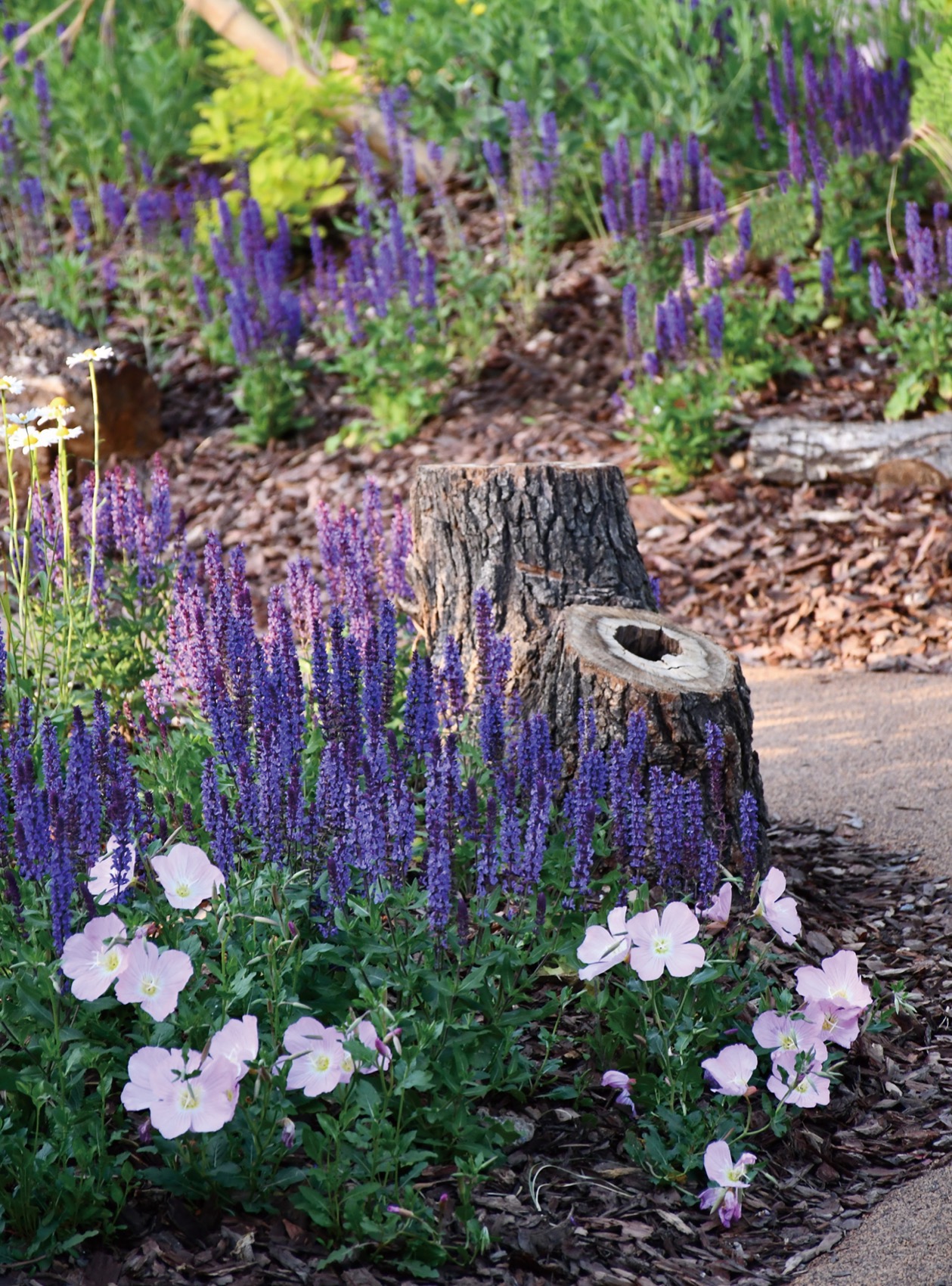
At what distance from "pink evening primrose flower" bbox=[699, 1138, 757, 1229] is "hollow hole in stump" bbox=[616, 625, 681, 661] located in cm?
131

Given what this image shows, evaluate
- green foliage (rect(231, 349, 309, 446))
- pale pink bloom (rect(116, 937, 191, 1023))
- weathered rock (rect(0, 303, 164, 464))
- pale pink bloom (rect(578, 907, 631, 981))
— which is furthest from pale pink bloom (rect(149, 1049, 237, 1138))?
green foliage (rect(231, 349, 309, 446))

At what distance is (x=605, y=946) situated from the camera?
7.55ft

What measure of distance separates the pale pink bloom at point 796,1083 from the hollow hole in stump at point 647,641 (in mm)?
1106

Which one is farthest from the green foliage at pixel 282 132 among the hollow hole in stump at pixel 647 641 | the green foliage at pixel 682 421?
the hollow hole in stump at pixel 647 641

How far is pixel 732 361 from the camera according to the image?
6.54 metres

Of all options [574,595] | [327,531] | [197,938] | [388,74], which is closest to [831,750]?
[574,595]

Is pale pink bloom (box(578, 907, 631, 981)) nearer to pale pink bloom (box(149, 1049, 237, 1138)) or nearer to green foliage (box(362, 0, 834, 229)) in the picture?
pale pink bloom (box(149, 1049, 237, 1138))

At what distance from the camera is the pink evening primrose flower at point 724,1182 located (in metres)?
2.19

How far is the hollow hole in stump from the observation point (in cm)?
327

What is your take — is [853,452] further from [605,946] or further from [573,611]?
[605,946]

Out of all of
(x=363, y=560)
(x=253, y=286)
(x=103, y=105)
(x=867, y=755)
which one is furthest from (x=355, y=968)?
(x=103, y=105)

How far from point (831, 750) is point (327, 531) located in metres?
1.80

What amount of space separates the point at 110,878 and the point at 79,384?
16.8 ft

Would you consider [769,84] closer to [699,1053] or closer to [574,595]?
[574,595]
